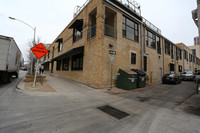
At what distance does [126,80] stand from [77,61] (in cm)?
697

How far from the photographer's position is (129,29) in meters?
11.5

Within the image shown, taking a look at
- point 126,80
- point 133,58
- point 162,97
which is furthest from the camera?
point 133,58

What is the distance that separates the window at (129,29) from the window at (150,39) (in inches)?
122

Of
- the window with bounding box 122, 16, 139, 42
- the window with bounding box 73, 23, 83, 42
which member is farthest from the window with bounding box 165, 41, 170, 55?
the window with bounding box 73, 23, 83, 42

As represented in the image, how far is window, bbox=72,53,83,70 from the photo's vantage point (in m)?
11.1

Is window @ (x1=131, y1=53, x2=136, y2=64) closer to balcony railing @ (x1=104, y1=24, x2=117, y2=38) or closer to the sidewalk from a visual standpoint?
balcony railing @ (x1=104, y1=24, x2=117, y2=38)

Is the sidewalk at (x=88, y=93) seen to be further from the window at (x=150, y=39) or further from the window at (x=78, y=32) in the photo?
the window at (x=150, y=39)

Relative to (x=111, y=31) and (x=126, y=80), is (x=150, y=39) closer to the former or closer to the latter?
(x=111, y=31)

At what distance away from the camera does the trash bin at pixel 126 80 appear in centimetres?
810

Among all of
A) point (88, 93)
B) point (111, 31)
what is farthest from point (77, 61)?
point (88, 93)

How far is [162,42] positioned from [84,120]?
69.4 ft

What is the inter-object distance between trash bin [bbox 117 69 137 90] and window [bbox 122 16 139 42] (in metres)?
5.24

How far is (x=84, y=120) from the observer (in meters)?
2.82

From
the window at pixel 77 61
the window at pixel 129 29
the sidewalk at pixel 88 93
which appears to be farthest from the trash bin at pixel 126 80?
the window at pixel 129 29
